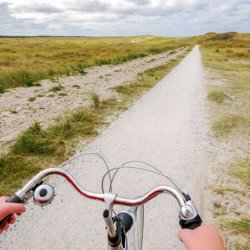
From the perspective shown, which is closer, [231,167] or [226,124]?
[231,167]

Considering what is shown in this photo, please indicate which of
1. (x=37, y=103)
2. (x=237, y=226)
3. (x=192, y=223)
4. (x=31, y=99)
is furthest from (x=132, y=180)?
(x=31, y=99)

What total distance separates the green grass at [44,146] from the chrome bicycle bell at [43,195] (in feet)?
A: 12.1

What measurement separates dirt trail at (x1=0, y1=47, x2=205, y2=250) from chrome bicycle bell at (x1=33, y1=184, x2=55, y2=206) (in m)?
2.45

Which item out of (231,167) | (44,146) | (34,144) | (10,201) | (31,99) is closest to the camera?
(10,201)

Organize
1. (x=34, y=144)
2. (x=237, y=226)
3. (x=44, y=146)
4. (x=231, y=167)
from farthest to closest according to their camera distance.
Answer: (x=34, y=144) < (x=44, y=146) < (x=231, y=167) < (x=237, y=226)

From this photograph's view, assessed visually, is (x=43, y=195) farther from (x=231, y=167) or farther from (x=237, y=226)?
(x=231, y=167)

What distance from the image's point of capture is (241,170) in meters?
6.19

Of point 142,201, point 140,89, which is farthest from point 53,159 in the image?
point 140,89

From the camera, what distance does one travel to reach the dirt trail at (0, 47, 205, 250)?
4012 millimetres

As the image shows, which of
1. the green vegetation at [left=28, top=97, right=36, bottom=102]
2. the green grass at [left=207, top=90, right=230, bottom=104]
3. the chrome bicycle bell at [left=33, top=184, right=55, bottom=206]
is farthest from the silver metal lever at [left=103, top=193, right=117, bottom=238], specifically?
the green grass at [left=207, top=90, right=230, bottom=104]

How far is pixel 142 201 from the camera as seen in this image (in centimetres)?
171

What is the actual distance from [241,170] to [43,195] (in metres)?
5.32

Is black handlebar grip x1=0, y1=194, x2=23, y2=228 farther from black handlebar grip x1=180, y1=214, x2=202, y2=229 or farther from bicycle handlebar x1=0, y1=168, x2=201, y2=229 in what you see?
black handlebar grip x1=180, y1=214, x2=202, y2=229

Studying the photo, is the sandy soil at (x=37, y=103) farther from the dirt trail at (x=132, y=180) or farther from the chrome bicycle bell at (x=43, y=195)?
the chrome bicycle bell at (x=43, y=195)
